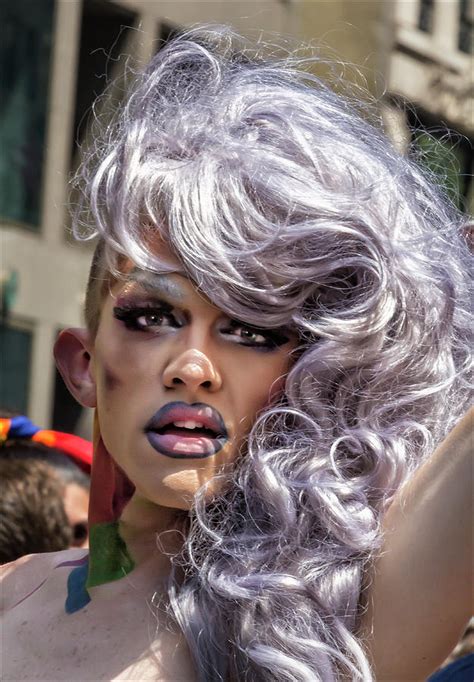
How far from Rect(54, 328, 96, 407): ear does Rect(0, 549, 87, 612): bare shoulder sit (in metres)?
0.25

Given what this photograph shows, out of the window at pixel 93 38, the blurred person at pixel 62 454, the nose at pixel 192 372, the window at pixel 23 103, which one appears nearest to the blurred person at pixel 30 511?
the blurred person at pixel 62 454

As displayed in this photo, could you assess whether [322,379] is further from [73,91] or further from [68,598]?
[73,91]

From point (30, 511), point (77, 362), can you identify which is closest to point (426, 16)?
point (30, 511)

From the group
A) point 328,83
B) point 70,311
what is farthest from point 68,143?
point 328,83

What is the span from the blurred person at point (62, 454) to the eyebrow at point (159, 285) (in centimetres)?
138

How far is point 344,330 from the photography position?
167cm

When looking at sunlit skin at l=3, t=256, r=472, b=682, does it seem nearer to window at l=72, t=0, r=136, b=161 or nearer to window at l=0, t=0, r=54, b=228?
window at l=0, t=0, r=54, b=228

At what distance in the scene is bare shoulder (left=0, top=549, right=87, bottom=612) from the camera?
191cm

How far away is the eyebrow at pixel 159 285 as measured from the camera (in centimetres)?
171

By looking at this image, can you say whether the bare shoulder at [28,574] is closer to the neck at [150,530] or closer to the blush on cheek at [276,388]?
the neck at [150,530]

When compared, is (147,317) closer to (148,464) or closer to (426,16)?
(148,464)

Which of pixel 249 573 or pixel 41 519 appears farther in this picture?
pixel 41 519

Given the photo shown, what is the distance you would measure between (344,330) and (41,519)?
4.63 ft

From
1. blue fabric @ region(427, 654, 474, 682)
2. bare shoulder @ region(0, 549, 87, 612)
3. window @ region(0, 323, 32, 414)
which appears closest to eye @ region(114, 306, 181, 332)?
bare shoulder @ region(0, 549, 87, 612)
